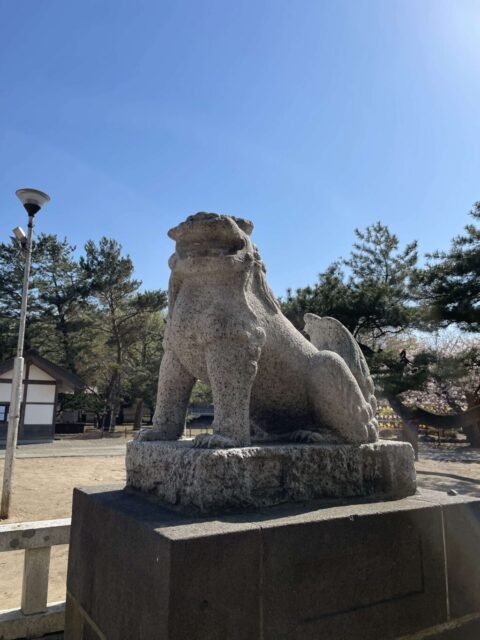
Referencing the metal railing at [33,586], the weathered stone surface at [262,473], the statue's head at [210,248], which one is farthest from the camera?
the metal railing at [33,586]

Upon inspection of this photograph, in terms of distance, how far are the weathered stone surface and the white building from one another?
56.1 ft

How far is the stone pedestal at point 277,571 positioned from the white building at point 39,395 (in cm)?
1693

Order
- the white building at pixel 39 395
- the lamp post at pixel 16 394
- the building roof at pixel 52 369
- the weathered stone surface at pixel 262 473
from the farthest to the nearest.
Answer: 1. the white building at pixel 39 395
2. the building roof at pixel 52 369
3. the lamp post at pixel 16 394
4. the weathered stone surface at pixel 262 473

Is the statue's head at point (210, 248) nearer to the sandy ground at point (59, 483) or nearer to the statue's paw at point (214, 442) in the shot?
the statue's paw at point (214, 442)

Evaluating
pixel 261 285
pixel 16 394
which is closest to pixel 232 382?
pixel 261 285

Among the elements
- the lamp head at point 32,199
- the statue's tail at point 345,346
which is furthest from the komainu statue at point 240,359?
the lamp head at point 32,199

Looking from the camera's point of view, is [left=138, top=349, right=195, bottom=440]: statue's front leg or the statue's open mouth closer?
the statue's open mouth

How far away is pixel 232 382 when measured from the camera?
2.15 meters

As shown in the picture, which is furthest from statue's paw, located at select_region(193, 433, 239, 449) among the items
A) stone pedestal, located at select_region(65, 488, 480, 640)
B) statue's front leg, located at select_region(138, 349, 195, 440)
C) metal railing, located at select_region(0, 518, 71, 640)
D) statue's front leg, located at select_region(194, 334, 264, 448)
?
metal railing, located at select_region(0, 518, 71, 640)

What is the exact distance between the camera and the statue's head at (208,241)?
2.29 m

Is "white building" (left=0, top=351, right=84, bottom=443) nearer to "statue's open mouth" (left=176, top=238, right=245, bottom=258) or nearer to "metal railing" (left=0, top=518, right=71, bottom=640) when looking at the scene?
"metal railing" (left=0, top=518, right=71, bottom=640)

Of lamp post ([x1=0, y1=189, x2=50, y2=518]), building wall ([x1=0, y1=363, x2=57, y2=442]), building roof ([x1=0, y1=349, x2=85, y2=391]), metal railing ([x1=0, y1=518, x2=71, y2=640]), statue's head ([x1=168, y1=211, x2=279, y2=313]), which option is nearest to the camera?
statue's head ([x1=168, y1=211, x2=279, y2=313])

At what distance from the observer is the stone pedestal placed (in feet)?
5.08

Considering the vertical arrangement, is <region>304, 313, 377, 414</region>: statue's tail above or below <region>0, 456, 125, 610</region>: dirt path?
above
